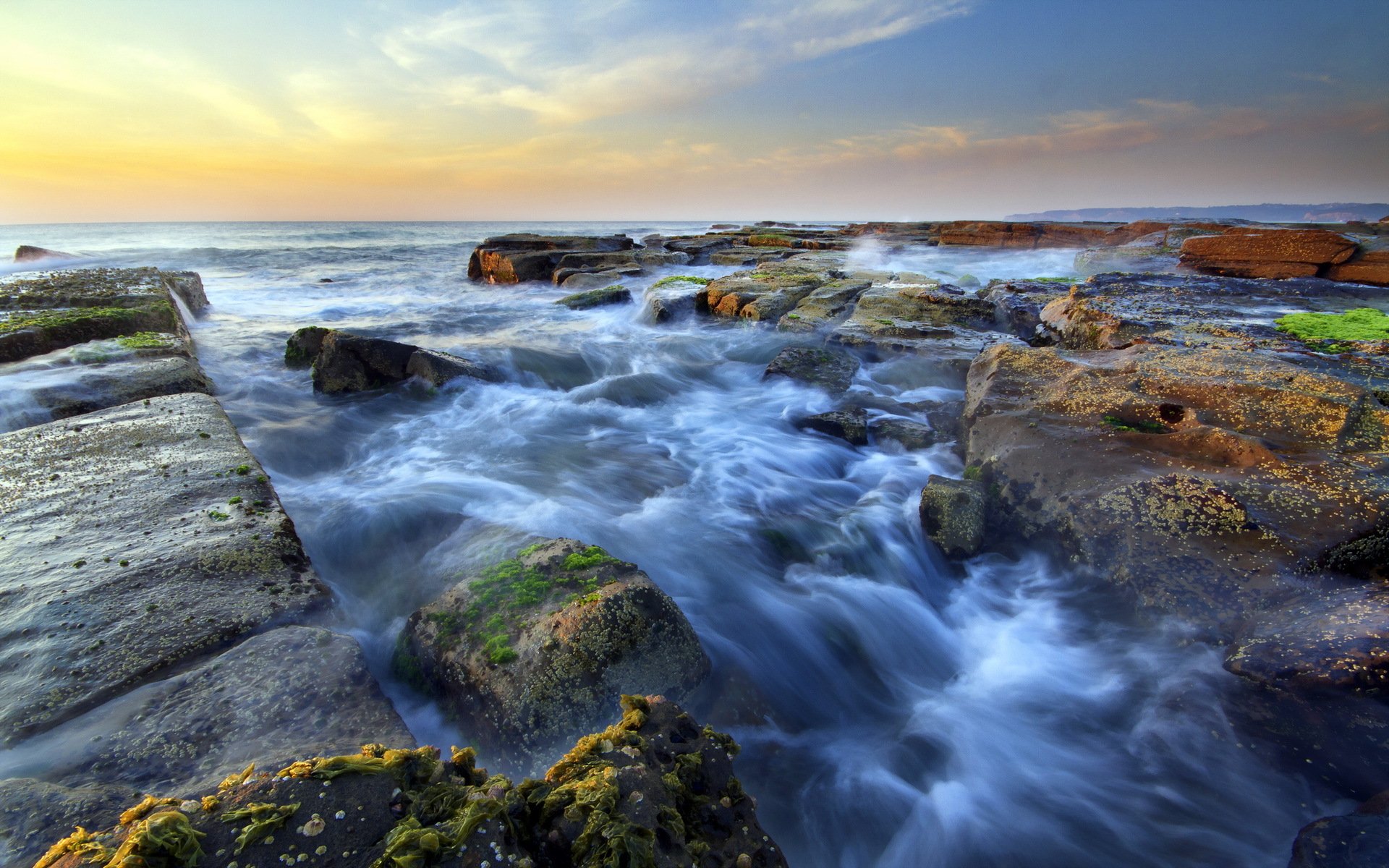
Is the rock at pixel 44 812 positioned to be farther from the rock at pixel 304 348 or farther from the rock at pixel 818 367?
the rock at pixel 304 348

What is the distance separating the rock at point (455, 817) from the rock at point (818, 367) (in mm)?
6596

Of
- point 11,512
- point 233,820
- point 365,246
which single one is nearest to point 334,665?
point 233,820

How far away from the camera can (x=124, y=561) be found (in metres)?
2.70

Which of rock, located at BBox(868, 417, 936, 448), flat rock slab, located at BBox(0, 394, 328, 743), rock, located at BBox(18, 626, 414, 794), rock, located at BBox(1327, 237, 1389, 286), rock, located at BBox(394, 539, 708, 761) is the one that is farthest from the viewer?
rock, located at BBox(1327, 237, 1389, 286)

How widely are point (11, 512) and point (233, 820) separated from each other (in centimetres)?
339

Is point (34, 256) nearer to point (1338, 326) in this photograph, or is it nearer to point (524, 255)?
point (524, 255)

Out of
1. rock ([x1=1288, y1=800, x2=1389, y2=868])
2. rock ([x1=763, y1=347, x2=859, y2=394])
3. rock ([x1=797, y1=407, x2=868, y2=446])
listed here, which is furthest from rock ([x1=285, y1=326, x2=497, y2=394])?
rock ([x1=1288, y1=800, x2=1389, y2=868])

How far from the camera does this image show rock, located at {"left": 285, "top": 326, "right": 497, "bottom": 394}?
772 centimetres

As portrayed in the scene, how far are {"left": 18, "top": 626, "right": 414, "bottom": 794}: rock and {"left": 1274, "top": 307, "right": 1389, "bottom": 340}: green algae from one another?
9.35 m

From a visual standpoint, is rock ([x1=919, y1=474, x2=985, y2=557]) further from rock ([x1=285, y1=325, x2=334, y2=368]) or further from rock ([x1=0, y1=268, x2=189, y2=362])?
rock ([x1=0, y1=268, x2=189, y2=362])

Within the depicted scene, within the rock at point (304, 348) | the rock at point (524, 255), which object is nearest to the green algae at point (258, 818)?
the rock at point (304, 348)

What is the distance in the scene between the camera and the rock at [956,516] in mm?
4414

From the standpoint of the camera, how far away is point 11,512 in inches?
123

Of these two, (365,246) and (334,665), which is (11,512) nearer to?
(334,665)
